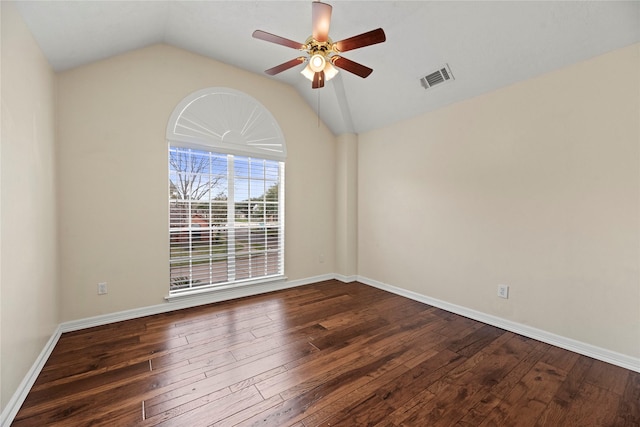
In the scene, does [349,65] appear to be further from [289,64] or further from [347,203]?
[347,203]

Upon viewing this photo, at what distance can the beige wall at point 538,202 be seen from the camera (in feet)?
7.19

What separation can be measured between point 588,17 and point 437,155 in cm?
166

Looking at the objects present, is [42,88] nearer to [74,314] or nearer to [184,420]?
[74,314]

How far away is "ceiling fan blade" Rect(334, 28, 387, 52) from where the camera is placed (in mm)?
1953

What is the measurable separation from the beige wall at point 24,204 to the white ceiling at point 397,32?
0.32 m

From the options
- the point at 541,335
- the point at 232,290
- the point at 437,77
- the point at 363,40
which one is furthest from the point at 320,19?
Answer: the point at 541,335

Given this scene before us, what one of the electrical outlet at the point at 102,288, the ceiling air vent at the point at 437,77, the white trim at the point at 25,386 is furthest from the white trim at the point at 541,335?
the white trim at the point at 25,386

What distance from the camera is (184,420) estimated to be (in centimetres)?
157

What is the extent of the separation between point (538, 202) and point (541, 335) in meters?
1.28

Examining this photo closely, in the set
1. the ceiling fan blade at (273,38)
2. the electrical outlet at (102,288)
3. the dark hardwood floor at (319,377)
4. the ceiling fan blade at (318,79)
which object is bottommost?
the dark hardwood floor at (319,377)

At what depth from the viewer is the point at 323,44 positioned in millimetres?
2131

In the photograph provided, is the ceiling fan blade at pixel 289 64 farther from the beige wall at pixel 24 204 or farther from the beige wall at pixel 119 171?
the beige wall at pixel 24 204

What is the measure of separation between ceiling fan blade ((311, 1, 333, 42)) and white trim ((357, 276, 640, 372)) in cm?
319

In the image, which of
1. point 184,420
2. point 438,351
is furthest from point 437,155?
point 184,420
